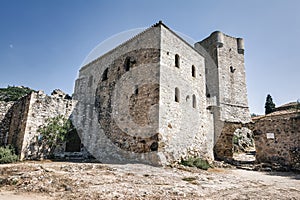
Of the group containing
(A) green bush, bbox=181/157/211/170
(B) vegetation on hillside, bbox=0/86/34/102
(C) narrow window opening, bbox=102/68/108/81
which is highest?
(B) vegetation on hillside, bbox=0/86/34/102

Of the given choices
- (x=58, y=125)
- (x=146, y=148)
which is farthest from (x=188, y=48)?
(x=58, y=125)

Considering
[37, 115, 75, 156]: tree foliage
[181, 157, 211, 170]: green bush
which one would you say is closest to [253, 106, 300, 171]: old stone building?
[181, 157, 211, 170]: green bush

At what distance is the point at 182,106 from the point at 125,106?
346 cm

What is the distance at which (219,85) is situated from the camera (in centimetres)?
1955

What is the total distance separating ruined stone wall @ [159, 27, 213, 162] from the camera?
10.1 metres

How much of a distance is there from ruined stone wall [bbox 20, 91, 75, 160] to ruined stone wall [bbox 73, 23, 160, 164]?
3.52 feet

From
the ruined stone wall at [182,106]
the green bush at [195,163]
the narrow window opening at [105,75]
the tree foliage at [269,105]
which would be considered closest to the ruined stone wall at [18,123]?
the narrow window opening at [105,75]

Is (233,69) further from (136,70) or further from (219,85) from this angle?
(136,70)

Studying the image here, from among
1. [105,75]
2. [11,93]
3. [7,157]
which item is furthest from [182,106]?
[11,93]

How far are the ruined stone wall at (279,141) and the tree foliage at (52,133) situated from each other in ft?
40.9

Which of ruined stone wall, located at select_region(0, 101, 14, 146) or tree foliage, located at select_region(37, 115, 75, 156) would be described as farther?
ruined stone wall, located at select_region(0, 101, 14, 146)

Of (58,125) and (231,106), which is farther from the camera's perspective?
(231,106)

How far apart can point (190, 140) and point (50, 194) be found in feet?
27.2

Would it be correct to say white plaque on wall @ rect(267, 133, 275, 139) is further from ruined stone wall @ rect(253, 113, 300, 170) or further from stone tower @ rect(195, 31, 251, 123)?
stone tower @ rect(195, 31, 251, 123)
